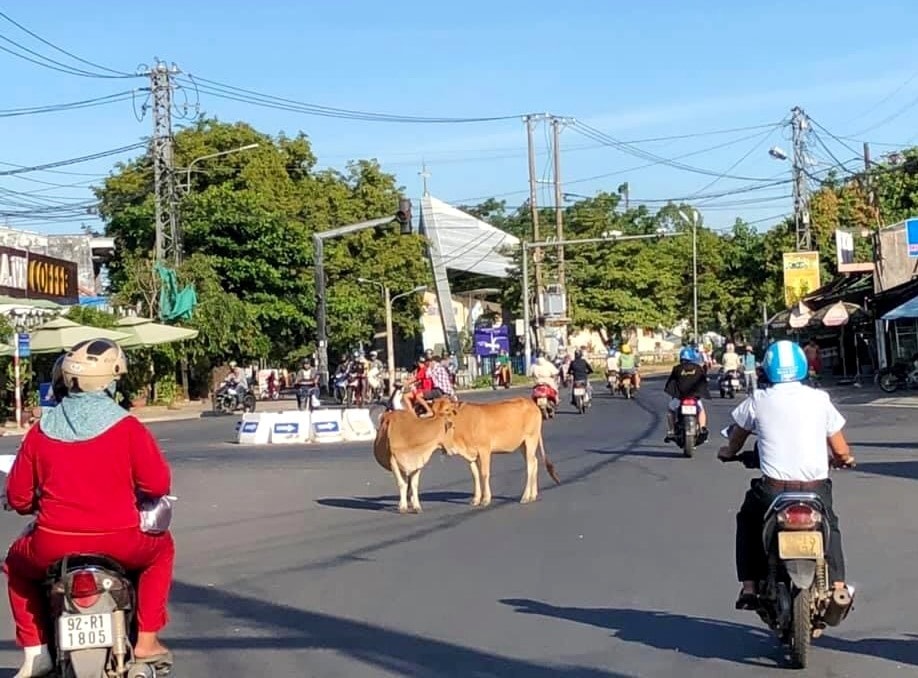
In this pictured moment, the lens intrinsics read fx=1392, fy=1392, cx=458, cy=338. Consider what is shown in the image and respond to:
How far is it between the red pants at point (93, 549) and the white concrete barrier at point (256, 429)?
21599 mm

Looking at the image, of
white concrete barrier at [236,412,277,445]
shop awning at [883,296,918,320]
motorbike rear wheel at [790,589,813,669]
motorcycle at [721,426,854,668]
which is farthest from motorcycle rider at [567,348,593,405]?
motorbike rear wheel at [790,589,813,669]

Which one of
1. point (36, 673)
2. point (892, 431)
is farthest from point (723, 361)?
point (36, 673)

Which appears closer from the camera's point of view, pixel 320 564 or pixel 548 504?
pixel 320 564

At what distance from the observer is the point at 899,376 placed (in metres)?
38.9

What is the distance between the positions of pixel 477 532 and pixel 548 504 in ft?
7.26

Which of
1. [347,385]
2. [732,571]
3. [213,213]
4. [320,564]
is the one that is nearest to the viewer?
[732,571]

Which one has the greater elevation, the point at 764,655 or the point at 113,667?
the point at 113,667

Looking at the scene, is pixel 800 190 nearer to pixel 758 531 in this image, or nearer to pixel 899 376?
Result: pixel 899 376

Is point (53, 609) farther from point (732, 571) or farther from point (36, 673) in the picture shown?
point (732, 571)

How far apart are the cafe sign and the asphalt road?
2385 cm

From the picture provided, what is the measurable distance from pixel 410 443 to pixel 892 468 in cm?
661

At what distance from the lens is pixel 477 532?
12773 millimetres

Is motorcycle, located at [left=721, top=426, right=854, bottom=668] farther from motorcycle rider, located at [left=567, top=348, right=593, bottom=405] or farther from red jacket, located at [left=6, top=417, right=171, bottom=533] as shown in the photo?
motorcycle rider, located at [left=567, top=348, right=593, bottom=405]

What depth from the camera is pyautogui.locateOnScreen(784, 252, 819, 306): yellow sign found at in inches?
2116
